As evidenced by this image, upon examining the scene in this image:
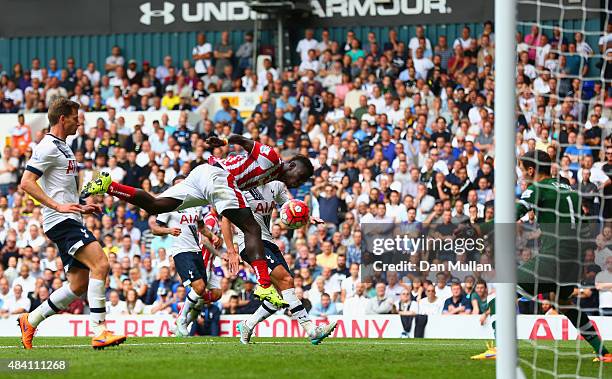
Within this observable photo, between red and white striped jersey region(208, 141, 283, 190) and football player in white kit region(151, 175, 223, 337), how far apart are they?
2.51 meters

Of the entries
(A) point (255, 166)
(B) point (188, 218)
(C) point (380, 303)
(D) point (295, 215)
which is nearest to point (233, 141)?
(A) point (255, 166)

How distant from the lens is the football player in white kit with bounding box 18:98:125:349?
38.8 ft

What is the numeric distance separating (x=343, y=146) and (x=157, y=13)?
8982 millimetres

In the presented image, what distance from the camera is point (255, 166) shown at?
14.0m

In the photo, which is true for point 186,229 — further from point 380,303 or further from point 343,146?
point 343,146

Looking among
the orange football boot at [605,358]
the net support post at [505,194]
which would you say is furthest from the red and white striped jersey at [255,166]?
the net support post at [505,194]

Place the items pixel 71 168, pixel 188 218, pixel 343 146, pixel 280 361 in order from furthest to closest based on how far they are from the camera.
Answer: pixel 343 146
pixel 188 218
pixel 71 168
pixel 280 361

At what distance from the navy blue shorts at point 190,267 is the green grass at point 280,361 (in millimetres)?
2942

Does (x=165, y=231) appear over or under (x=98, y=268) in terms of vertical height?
over

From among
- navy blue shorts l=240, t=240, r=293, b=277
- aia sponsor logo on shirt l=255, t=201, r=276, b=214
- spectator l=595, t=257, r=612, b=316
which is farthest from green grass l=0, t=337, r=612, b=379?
spectator l=595, t=257, r=612, b=316

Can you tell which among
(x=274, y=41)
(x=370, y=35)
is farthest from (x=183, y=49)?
(x=370, y=35)

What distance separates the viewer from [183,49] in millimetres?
29812

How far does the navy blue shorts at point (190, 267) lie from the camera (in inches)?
653

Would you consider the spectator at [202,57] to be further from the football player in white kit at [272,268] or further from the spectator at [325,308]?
the football player in white kit at [272,268]
